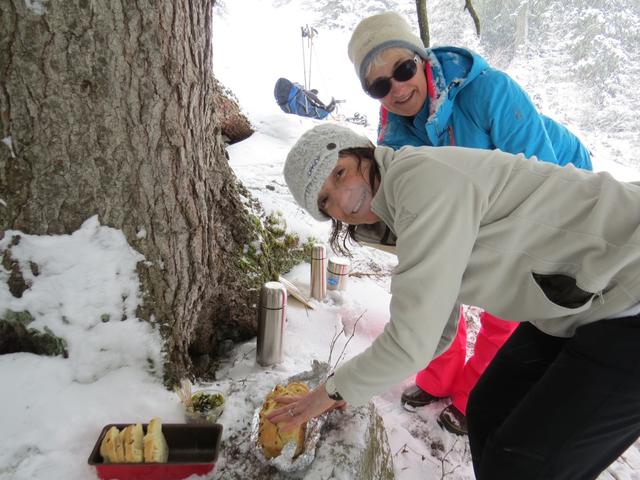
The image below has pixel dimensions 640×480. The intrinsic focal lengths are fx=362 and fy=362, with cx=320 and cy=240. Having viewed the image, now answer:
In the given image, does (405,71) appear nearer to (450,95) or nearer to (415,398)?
(450,95)

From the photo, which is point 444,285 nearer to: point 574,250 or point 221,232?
point 574,250

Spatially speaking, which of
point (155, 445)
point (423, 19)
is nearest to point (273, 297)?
point (155, 445)

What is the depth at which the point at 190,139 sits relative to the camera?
1.59m

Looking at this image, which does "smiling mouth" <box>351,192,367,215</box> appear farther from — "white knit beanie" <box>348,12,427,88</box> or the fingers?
"white knit beanie" <box>348,12,427,88</box>

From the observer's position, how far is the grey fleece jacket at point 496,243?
957 mm

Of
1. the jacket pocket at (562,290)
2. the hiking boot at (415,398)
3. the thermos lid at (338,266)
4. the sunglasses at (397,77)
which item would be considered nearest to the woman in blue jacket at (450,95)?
the sunglasses at (397,77)

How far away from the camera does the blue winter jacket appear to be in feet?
5.50

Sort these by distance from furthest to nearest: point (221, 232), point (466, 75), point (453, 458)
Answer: point (221, 232) → point (453, 458) → point (466, 75)

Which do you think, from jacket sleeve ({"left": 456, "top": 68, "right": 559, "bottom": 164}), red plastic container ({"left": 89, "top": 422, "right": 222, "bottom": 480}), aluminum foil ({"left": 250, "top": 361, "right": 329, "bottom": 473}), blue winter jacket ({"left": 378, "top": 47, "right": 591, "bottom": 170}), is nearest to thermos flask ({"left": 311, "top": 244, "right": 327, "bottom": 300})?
blue winter jacket ({"left": 378, "top": 47, "right": 591, "bottom": 170})

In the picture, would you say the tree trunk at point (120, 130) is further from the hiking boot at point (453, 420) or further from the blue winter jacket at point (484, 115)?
the hiking boot at point (453, 420)

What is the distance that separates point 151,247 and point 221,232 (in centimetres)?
65

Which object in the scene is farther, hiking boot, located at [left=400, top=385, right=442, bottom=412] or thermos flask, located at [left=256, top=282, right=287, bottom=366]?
hiking boot, located at [left=400, top=385, right=442, bottom=412]

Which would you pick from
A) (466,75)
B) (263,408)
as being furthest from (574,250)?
(263,408)

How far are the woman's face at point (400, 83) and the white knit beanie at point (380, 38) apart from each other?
0.03 meters
